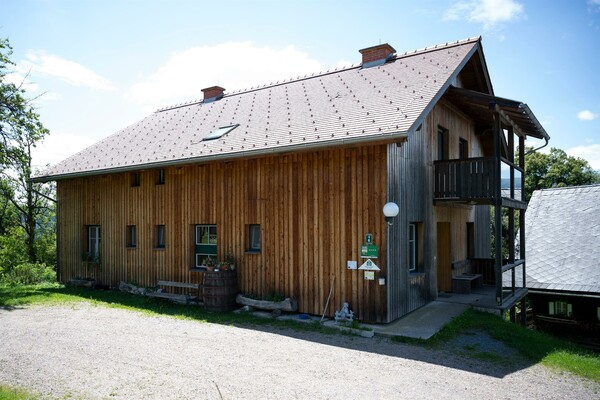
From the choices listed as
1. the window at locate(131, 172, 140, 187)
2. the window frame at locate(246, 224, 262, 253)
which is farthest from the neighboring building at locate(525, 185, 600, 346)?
the window at locate(131, 172, 140, 187)

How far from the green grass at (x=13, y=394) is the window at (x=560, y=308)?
14.3m

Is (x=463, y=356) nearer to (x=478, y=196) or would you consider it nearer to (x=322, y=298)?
(x=322, y=298)

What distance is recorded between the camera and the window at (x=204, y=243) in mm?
12016

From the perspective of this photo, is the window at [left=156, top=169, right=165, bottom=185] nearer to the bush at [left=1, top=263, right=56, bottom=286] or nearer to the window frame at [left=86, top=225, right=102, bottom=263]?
the window frame at [left=86, top=225, right=102, bottom=263]

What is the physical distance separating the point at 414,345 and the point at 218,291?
4.89m

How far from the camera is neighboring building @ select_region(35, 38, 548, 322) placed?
30.7 ft

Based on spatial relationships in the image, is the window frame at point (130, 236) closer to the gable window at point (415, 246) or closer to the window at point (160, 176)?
the window at point (160, 176)

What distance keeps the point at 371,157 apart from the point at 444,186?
3195 mm

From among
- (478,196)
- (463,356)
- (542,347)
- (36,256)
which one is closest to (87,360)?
(463,356)

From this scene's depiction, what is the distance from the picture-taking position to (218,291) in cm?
1062

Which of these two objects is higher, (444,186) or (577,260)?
(444,186)

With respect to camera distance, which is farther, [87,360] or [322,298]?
[322,298]

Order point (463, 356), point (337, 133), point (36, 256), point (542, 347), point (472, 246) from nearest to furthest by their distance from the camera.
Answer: point (463, 356) → point (542, 347) → point (337, 133) → point (472, 246) → point (36, 256)

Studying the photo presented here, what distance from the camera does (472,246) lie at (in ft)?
49.3
